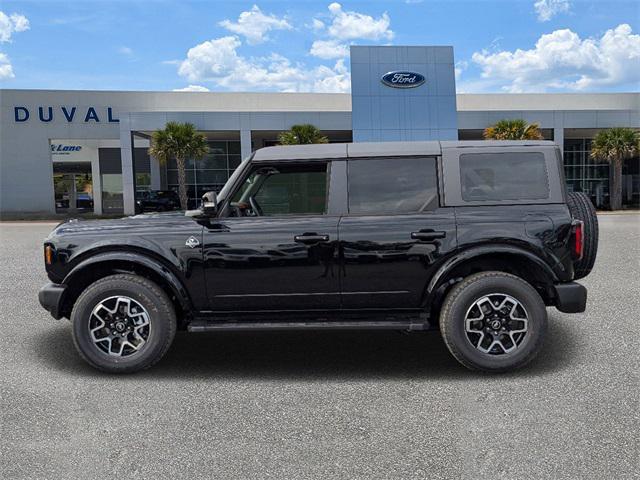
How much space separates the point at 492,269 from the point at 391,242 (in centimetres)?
95

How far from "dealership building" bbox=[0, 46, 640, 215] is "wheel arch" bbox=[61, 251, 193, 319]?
27.2 m

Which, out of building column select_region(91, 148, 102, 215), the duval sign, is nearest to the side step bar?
the duval sign

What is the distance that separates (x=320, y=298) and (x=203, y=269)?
976mm

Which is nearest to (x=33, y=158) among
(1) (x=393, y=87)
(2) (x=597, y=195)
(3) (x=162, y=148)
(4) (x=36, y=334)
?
(3) (x=162, y=148)

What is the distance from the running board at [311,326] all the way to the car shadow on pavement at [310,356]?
376 mm

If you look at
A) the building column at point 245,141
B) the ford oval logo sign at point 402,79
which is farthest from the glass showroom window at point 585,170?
the building column at point 245,141

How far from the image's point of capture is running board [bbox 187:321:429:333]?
168 inches

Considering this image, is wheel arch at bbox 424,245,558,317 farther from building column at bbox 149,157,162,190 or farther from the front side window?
building column at bbox 149,157,162,190

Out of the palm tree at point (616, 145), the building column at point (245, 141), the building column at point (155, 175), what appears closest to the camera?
the building column at point (245, 141)

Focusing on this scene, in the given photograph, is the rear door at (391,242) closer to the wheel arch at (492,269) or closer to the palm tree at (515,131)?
the wheel arch at (492,269)

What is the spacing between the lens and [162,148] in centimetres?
2952

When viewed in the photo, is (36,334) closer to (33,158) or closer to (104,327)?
(104,327)

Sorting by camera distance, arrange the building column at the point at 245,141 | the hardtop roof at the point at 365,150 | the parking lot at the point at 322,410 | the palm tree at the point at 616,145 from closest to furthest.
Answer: the parking lot at the point at 322,410, the hardtop roof at the point at 365,150, the building column at the point at 245,141, the palm tree at the point at 616,145

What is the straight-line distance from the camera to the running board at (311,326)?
14.0ft
